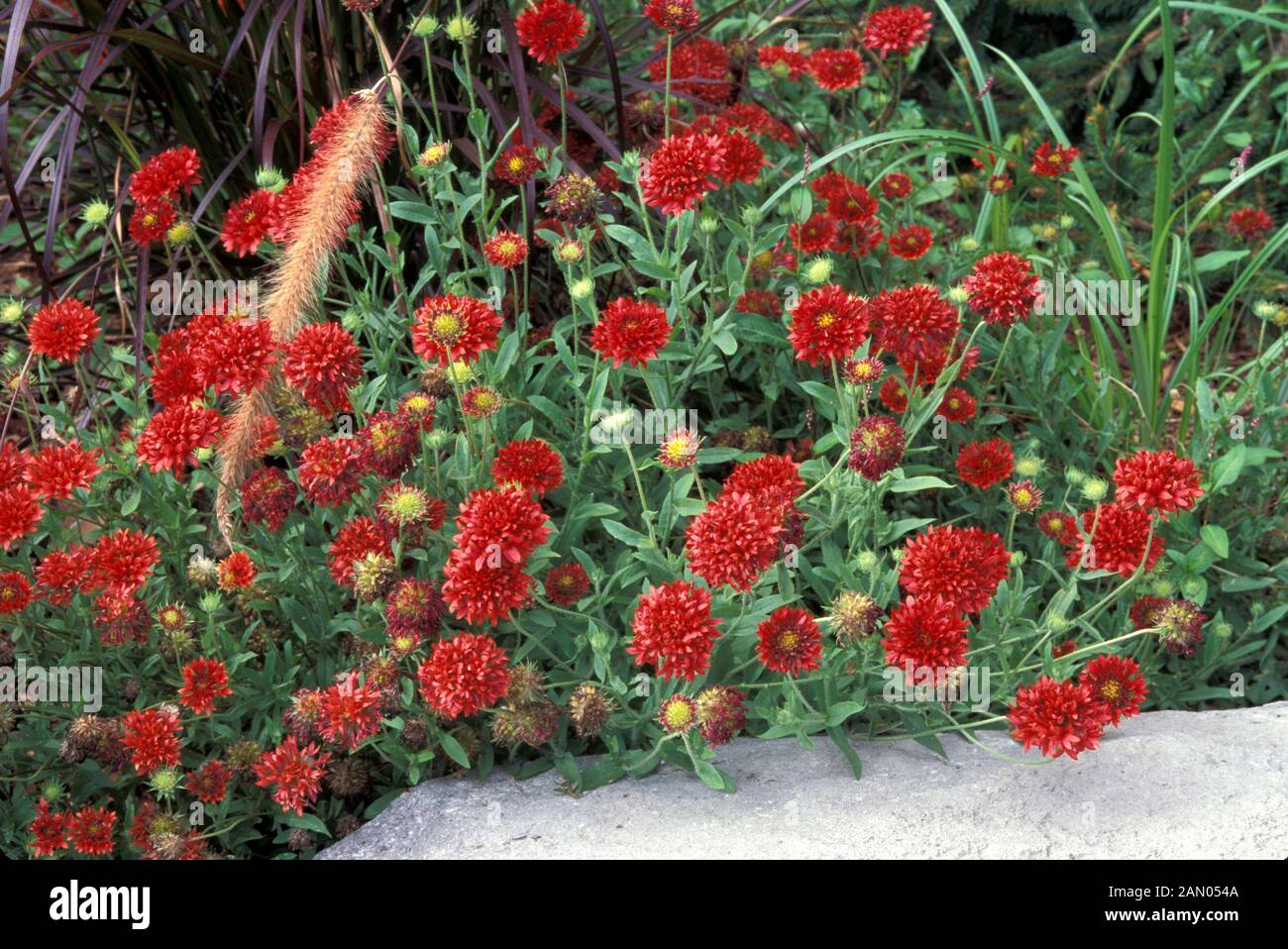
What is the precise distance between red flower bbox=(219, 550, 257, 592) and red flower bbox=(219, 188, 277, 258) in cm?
71

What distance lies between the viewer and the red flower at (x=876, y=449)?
2451mm

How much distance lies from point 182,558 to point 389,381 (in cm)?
63

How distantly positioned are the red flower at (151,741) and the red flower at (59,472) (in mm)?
497

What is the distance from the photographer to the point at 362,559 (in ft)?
8.39

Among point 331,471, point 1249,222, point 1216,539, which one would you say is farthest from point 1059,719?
point 1249,222

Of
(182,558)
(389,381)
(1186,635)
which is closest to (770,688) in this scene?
(1186,635)

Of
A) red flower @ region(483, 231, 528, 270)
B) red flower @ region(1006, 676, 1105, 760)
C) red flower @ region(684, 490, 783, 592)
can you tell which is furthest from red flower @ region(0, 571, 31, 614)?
red flower @ region(1006, 676, 1105, 760)

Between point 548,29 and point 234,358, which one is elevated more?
point 548,29

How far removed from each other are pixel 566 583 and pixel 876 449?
0.66 m

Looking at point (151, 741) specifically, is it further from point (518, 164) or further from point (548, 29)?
point (548, 29)

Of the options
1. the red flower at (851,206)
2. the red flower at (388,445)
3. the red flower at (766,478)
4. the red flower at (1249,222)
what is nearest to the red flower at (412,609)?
the red flower at (388,445)

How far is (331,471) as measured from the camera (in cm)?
252

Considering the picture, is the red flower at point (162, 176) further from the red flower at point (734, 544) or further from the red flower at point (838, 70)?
the red flower at point (838, 70)

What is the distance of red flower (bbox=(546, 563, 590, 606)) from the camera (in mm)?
2611
